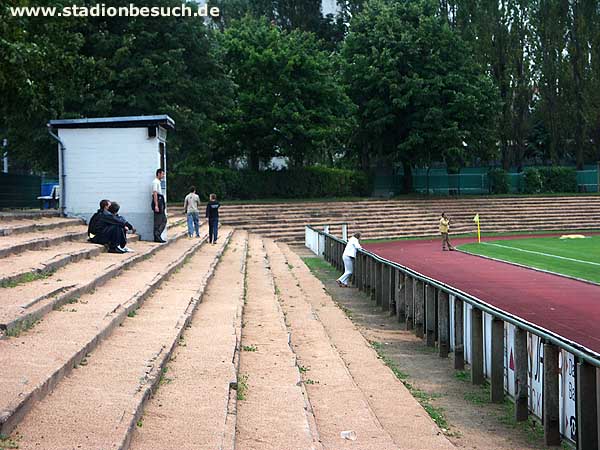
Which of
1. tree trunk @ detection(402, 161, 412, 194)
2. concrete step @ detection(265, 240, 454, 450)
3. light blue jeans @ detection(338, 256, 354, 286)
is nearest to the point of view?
concrete step @ detection(265, 240, 454, 450)

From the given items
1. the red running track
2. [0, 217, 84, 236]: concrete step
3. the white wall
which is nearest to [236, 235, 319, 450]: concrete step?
the red running track

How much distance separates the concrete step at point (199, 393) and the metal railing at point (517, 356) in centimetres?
302

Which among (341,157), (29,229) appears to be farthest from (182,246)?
(341,157)

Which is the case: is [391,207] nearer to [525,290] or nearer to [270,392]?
[525,290]

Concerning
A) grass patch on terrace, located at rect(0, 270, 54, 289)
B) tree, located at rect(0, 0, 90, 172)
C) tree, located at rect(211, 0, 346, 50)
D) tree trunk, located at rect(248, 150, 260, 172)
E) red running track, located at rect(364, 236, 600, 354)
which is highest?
tree, located at rect(211, 0, 346, 50)

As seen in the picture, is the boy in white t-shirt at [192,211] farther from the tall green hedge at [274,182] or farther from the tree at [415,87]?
the tree at [415,87]

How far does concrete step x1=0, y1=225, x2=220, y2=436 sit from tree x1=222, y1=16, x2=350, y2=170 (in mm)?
38942

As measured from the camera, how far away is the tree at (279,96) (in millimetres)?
53594

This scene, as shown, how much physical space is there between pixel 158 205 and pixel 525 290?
935 centimetres

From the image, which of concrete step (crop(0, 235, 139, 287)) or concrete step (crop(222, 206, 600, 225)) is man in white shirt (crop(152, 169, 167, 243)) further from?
concrete step (crop(222, 206, 600, 225))

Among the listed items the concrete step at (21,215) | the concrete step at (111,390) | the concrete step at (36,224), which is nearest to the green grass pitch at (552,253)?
the concrete step at (36,224)

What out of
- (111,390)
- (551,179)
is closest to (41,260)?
(111,390)

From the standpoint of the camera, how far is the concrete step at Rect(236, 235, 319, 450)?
24.0 feet

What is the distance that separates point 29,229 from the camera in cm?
1914
